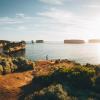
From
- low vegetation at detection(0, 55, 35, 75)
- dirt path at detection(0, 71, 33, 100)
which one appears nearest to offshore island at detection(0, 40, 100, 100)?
dirt path at detection(0, 71, 33, 100)

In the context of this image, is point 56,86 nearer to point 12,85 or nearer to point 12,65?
point 12,85

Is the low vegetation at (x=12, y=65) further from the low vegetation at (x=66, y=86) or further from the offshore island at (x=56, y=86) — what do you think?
the low vegetation at (x=66, y=86)

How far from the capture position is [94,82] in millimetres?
22109

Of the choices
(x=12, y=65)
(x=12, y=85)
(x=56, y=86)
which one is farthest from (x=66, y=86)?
(x=12, y=65)

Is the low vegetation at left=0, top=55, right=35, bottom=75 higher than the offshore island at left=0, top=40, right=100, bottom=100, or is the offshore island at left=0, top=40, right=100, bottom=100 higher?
the low vegetation at left=0, top=55, right=35, bottom=75

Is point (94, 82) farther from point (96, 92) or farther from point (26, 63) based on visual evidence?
point (26, 63)

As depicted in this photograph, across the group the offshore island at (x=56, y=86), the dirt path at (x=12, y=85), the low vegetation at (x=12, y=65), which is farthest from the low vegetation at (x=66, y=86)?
the low vegetation at (x=12, y=65)

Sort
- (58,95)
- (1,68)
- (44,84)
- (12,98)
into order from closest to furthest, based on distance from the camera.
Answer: (58,95)
(12,98)
(44,84)
(1,68)

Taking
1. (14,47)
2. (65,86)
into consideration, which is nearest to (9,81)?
(65,86)

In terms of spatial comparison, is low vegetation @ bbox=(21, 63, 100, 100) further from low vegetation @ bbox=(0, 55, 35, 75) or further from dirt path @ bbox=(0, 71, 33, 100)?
low vegetation @ bbox=(0, 55, 35, 75)

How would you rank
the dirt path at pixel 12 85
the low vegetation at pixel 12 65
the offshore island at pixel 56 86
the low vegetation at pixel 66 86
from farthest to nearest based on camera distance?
the low vegetation at pixel 12 65, the dirt path at pixel 12 85, the offshore island at pixel 56 86, the low vegetation at pixel 66 86

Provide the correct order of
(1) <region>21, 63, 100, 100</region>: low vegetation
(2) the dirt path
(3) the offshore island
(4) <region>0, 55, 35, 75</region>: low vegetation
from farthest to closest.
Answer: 1. (4) <region>0, 55, 35, 75</region>: low vegetation
2. (2) the dirt path
3. (3) the offshore island
4. (1) <region>21, 63, 100, 100</region>: low vegetation

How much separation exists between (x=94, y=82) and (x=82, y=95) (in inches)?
120

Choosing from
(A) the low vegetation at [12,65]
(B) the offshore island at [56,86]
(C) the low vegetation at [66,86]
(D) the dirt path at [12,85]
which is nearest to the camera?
(C) the low vegetation at [66,86]
